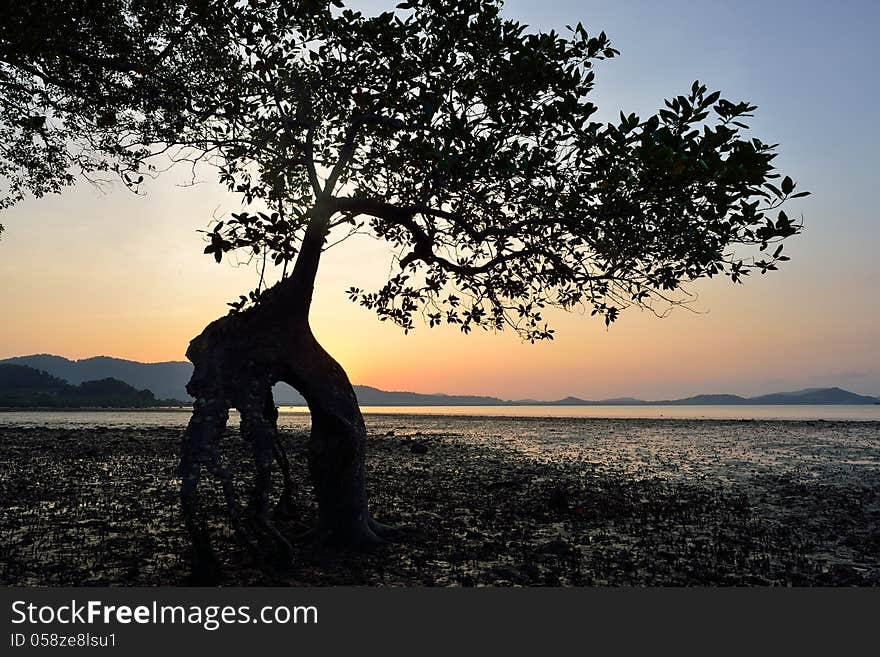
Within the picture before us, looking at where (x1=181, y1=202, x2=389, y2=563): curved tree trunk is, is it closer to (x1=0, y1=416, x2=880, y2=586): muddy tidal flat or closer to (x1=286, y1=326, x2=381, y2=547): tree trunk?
(x1=286, y1=326, x2=381, y2=547): tree trunk

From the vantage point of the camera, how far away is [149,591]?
8.13 metres

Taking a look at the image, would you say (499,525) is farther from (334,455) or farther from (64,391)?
(64,391)

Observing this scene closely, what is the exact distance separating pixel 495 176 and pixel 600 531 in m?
8.43

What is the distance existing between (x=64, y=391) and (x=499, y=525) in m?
184

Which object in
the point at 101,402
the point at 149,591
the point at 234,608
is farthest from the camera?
the point at 101,402

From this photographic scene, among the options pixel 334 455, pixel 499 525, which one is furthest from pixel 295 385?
pixel 499 525

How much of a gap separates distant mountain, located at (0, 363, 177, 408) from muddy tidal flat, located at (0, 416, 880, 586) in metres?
137

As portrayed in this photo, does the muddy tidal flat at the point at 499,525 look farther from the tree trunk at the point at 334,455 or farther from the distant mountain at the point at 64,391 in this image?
the distant mountain at the point at 64,391

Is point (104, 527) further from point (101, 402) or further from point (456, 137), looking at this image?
point (101, 402)

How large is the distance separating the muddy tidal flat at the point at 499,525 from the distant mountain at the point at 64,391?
5383 inches

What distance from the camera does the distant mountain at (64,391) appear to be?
485 feet

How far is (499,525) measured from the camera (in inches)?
563

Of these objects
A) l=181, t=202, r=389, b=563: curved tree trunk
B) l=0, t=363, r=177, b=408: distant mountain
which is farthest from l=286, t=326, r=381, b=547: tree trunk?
l=0, t=363, r=177, b=408: distant mountain

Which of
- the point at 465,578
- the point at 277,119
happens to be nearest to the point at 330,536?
the point at 465,578
